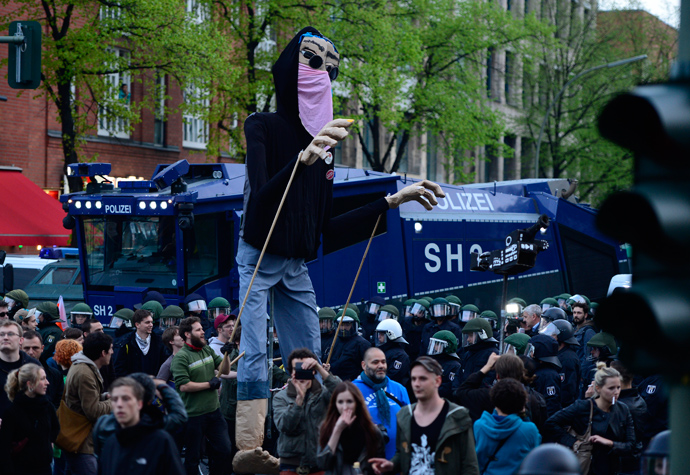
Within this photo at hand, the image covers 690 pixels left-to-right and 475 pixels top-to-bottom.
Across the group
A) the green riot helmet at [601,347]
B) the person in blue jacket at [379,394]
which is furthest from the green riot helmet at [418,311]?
the person in blue jacket at [379,394]

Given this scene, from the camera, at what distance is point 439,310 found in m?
13.0

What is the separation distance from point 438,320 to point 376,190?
3.27 meters

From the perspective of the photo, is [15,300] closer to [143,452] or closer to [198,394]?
[198,394]

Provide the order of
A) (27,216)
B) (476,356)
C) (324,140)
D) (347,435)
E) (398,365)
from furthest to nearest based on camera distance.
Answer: (27,216) → (398,365) → (476,356) → (324,140) → (347,435)

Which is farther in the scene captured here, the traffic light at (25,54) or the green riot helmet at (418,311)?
the green riot helmet at (418,311)

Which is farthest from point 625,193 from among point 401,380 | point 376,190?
point 376,190

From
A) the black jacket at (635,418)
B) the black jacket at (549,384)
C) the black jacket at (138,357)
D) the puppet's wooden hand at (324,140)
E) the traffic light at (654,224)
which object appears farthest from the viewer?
the black jacket at (138,357)

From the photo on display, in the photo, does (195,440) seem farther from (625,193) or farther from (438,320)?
(625,193)

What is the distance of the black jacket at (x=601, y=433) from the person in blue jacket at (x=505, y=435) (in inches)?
63.6

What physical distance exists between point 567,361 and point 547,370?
95 cm

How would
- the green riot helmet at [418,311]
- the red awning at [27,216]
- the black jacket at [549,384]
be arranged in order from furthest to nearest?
1. the red awning at [27,216]
2. the green riot helmet at [418,311]
3. the black jacket at [549,384]

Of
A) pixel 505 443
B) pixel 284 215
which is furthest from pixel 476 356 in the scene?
pixel 284 215

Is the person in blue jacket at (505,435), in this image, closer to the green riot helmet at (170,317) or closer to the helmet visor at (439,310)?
the helmet visor at (439,310)

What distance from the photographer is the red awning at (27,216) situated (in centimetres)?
1912
